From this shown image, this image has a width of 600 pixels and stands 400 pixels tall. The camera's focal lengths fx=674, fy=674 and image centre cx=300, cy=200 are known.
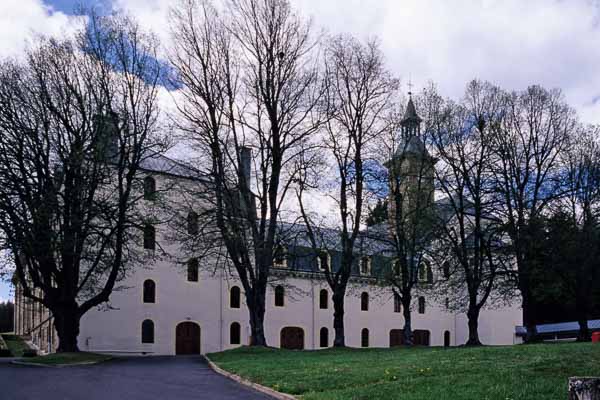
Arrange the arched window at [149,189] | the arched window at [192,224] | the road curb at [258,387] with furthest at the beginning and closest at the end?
the arched window at [192,224], the arched window at [149,189], the road curb at [258,387]

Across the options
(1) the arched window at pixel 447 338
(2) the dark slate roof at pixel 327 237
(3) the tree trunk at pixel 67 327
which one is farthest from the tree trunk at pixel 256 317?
(1) the arched window at pixel 447 338

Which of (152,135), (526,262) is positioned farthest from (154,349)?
(526,262)

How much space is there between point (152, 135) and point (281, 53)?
7386mm

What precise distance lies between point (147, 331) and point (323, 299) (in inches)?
643

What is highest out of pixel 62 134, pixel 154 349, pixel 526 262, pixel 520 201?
pixel 62 134

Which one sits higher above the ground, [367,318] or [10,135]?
[10,135]

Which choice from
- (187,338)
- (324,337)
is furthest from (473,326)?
(187,338)

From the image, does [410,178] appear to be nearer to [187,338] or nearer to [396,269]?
[396,269]

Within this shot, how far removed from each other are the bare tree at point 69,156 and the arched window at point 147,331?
12206 millimetres

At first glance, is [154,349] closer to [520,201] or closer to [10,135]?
[10,135]

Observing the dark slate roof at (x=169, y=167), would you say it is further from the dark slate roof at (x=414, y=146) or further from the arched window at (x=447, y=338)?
the arched window at (x=447, y=338)

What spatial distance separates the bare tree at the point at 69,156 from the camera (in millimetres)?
28203

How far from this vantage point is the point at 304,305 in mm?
54031

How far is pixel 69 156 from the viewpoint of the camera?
29.2 m
